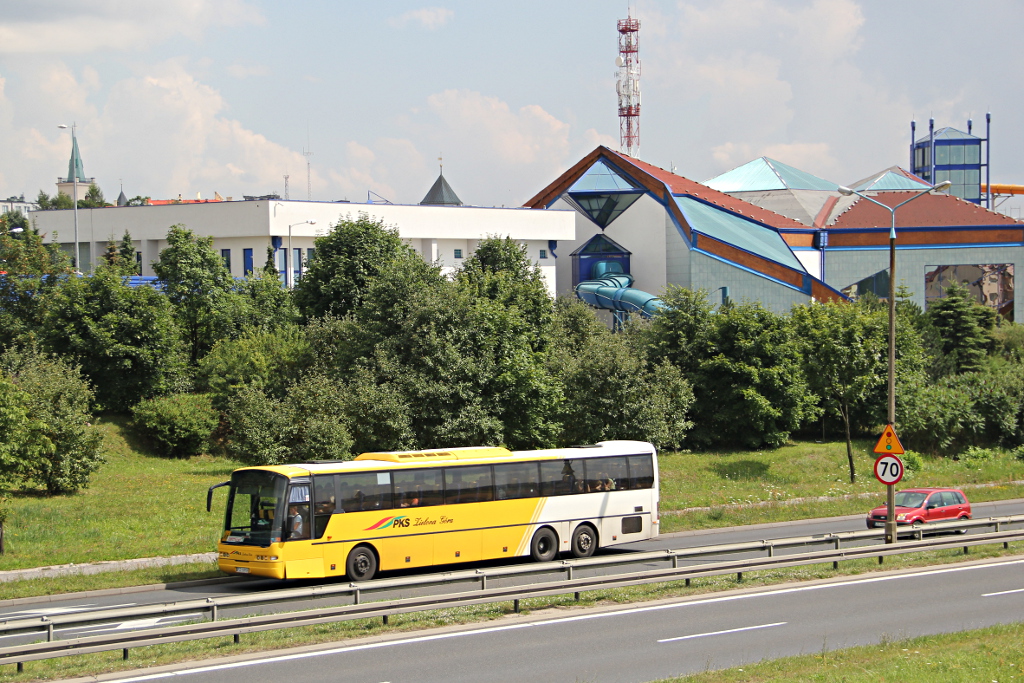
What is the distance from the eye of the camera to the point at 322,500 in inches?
808

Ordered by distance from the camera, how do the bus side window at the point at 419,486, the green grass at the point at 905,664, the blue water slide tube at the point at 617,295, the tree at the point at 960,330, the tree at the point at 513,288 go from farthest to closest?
the blue water slide tube at the point at 617,295, the tree at the point at 960,330, the tree at the point at 513,288, the bus side window at the point at 419,486, the green grass at the point at 905,664

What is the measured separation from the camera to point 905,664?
41.5 feet

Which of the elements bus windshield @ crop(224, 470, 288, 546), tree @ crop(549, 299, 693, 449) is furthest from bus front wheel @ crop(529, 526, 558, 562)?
tree @ crop(549, 299, 693, 449)

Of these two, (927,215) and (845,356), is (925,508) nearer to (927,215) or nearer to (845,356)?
(845,356)

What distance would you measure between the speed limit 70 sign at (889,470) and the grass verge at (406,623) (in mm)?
1811

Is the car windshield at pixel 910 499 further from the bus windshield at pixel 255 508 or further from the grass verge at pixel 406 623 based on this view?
the bus windshield at pixel 255 508

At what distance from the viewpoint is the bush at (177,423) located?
37.9 m

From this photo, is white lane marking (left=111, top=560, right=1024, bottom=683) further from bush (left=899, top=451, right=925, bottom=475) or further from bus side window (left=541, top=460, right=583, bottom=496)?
bush (left=899, top=451, right=925, bottom=475)

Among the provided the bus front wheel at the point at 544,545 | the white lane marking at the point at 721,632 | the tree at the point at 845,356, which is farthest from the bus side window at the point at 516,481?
the tree at the point at 845,356

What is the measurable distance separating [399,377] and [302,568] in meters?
14.1

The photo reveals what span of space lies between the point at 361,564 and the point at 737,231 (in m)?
56.3

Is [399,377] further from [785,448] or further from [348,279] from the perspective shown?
[785,448]

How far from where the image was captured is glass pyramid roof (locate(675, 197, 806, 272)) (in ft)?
229

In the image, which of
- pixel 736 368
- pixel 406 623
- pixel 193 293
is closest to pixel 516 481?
pixel 406 623
